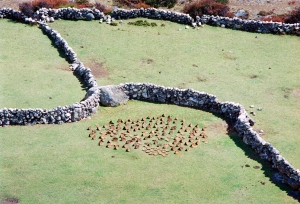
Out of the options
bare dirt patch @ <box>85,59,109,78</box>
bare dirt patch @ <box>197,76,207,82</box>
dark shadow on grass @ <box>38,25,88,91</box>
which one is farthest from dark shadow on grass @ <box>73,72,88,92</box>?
bare dirt patch @ <box>197,76,207,82</box>

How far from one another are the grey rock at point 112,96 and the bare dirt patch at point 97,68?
2.59 meters

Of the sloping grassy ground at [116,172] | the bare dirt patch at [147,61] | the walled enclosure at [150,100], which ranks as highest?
the bare dirt patch at [147,61]

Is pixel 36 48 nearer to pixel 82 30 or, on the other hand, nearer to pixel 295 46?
pixel 82 30

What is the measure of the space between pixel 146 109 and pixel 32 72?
720 cm

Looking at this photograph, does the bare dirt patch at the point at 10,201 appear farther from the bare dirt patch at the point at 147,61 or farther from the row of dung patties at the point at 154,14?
the row of dung patties at the point at 154,14

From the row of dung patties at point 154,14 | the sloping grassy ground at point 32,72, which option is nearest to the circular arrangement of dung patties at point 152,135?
the sloping grassy ground at point 32,72

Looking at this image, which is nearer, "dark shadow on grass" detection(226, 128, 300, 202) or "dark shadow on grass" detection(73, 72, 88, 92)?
"dark shadow on grass" detection(226, 128, 300, 202)

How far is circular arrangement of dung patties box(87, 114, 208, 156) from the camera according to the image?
2459 cm

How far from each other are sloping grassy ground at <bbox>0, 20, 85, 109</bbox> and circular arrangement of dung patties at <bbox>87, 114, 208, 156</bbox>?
3.19 m

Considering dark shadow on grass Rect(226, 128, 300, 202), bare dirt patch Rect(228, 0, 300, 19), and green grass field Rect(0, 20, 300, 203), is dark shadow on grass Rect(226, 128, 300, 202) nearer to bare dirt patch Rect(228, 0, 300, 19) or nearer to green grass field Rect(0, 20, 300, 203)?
green grass field Rect(0, 20, 300, 203)

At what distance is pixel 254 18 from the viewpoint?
129 ft

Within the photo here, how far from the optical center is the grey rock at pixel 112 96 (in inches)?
1092

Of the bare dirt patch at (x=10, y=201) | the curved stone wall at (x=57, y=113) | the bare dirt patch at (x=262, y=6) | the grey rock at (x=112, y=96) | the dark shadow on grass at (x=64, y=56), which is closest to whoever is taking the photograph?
the bare dirt patch at (x=10, y=201)

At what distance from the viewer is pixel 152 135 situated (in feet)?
83.9
